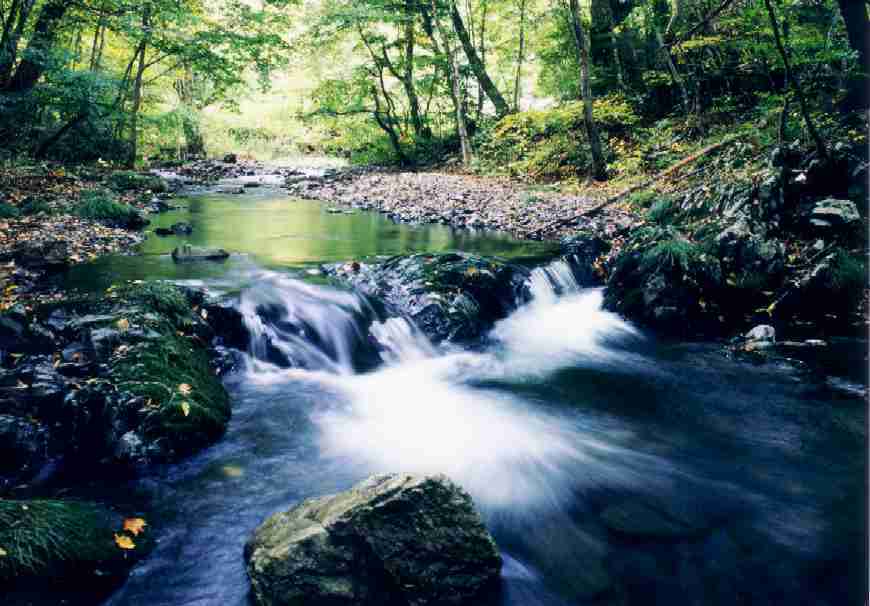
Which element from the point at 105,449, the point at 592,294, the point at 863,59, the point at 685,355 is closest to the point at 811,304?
the point at 685,355

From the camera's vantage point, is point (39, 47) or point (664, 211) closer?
point (664, 211)

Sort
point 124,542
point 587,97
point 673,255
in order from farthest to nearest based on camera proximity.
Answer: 1. point 587,97
2. point 673,255
3. point 124,542

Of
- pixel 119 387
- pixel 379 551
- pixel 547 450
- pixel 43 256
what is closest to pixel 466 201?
pixel 43 256

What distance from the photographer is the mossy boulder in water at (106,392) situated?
4.12 m

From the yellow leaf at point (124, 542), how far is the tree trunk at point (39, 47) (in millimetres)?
10989

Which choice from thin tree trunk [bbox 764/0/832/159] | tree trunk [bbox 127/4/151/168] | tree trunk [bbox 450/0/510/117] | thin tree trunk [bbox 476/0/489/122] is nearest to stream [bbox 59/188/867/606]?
thin tree trunk [bbox 764/0/832/159]

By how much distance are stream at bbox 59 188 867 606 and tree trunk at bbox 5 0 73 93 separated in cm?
564

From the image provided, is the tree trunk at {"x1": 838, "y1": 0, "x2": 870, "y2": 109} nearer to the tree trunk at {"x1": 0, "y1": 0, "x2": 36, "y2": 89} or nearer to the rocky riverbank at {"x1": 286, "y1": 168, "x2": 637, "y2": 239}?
the rocky riverbank at {"x1": 286, "y1": 168, "x2": 637, "y2": 239}

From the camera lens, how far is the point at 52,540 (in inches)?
116

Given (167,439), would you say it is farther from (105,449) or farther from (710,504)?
(710,504)

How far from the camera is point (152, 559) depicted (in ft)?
11.0

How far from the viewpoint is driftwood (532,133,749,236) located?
11.6 meters

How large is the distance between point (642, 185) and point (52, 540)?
11569mm

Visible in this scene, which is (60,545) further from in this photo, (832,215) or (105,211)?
(105,211)
